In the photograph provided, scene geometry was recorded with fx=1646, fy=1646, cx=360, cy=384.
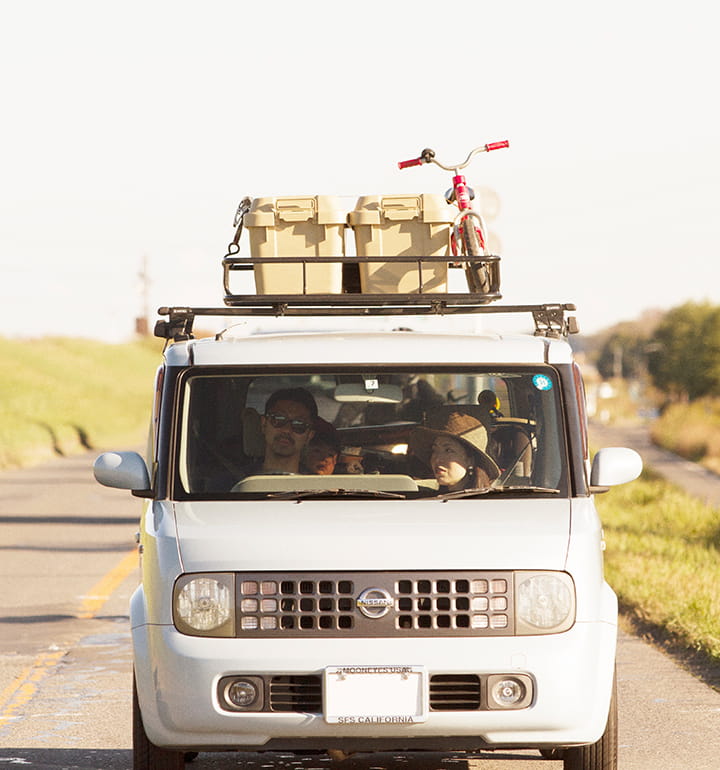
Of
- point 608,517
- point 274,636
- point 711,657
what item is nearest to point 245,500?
point 274,636

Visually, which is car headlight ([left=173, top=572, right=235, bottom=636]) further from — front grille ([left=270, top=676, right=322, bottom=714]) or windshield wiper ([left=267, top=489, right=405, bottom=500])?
windshield wiper ([left=267, top=489, right=405, bottom=500])

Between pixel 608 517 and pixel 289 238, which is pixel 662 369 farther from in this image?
pixel 289 238

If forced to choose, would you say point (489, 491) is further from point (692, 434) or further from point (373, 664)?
point (692, 434)

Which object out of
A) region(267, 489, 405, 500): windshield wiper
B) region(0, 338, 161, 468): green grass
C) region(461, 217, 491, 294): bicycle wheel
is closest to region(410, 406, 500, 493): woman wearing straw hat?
region(267, 489, 405, 500): windshield wiper

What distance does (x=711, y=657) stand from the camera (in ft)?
35.0

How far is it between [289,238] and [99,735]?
8.94ft

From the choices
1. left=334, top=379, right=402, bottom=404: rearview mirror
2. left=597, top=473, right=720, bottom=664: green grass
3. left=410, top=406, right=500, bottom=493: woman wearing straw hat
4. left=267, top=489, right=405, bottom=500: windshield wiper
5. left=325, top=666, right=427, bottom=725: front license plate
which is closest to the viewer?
left=325, top=666, right=427, bottom=725: front license plate

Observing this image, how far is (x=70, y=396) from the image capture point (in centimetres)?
6431

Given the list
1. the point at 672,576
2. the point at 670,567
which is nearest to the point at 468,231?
the point at 672,576

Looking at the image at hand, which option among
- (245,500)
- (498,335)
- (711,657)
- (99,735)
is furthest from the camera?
(711,657)

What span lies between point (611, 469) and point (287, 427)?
1435 millimetres

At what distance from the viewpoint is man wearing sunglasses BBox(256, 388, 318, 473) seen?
7.16 meters

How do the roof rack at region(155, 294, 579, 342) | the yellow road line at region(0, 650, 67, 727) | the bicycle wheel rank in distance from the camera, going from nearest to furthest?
the roof rack at region(155, 294, 579, 342) < the bicycle wheel < the yellow road line at region(0, 650, 67, 727)

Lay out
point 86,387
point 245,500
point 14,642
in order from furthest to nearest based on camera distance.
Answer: point 86,387 < point 14,642 < point 245,500
